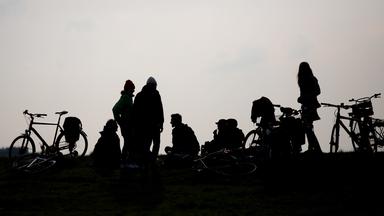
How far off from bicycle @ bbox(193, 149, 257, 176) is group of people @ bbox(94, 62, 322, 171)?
128 centimetres

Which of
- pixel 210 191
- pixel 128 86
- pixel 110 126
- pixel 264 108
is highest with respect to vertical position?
pixel 128 86

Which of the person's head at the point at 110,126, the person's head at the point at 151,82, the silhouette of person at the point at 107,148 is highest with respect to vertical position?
the person's head at the point at 151,82

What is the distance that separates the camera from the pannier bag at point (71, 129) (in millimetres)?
17047

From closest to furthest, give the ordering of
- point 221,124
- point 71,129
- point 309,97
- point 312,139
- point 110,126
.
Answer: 1. point 312,139
2. point 309,97
3. point 110,126
4. point 221,124
5. point 71,129

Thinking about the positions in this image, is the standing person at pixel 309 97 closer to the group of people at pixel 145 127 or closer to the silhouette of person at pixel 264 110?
the silhouette of person at pixel 264 110

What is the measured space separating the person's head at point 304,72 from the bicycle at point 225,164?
264cm

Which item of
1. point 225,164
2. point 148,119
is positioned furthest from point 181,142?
point 148,119

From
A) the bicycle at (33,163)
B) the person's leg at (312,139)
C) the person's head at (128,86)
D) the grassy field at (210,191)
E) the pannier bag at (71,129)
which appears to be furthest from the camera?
the pannier bag at (71,129)

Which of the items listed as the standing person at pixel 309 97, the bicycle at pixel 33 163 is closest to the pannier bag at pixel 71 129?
the bicycle at pixel 33 163

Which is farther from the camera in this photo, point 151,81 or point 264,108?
point 264,108

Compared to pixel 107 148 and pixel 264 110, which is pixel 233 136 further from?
→ pixel 107 148

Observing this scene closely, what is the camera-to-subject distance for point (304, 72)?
1394cm

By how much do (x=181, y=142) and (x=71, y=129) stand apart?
4.25 metres

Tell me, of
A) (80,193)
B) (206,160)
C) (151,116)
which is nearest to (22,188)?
(80,193)
